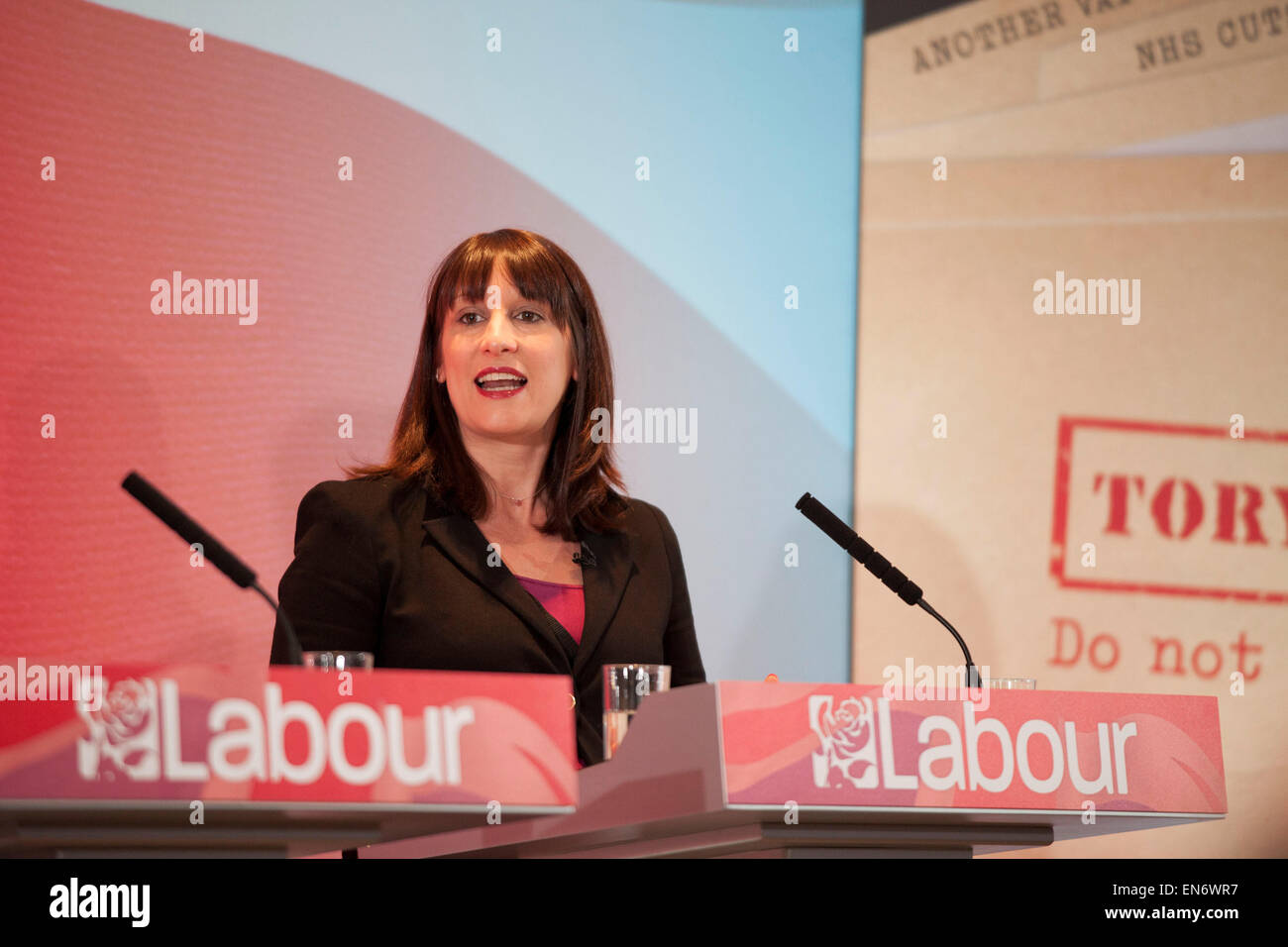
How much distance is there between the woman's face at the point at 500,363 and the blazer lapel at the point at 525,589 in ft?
0.61

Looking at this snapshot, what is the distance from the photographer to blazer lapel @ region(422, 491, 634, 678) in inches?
94.6

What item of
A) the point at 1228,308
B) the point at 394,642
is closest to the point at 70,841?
the point at 394,642

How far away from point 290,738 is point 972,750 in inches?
30.1

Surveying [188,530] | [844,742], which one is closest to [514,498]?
[188,530]

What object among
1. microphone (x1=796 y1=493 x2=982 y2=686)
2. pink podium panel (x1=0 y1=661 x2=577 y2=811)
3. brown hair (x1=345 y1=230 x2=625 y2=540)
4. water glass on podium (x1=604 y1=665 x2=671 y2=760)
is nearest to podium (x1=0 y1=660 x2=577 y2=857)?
pink podium panel (x1=0 y1=661 x2=577 y2=811)

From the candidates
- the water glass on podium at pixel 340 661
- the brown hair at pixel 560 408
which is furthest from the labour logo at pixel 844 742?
the brown hair at pixel 560 408

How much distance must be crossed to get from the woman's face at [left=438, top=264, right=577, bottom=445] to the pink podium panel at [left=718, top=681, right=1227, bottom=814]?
3.53 ft

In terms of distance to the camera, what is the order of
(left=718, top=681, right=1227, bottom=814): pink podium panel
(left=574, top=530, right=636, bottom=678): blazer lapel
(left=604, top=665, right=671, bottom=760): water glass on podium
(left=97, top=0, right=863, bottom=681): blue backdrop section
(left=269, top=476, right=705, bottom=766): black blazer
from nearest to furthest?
(left=718, top=681, right=1227, bottom=814): pink podium panel < (left=604, top=665, right=671, bottom=760): water glass on podium < (left=269, top=476, right=705, bottom=766): black blazer < (left=574, top=530, right=636, bottom=678): blazer lapel < (left=97, top=0, right=863, bottom=681): blue backdrop section

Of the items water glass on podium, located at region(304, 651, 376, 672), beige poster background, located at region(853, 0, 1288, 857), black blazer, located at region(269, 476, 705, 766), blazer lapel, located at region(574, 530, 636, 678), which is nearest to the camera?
water glass on podium, located at region(304, 651, 376, 672)

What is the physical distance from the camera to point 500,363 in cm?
261

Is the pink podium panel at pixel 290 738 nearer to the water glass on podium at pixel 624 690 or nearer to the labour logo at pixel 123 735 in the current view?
the labour logo at pixel 123 735

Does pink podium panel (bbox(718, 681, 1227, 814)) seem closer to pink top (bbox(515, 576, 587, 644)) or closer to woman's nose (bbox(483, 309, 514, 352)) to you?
pink top (bbox(515, 576, 587, 644))

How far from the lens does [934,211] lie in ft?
13.1

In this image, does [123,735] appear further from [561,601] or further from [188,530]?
[561,601]
